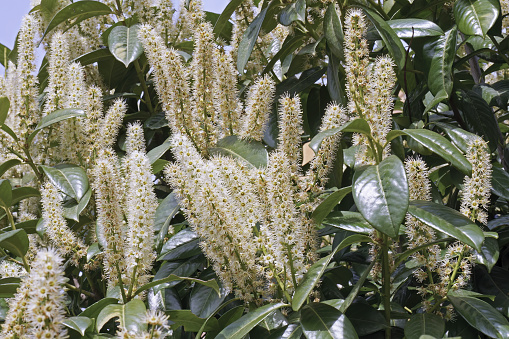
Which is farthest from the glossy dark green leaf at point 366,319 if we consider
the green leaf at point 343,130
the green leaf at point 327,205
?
the green leaf at point 343,130

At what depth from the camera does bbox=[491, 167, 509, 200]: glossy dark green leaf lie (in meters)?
1.84

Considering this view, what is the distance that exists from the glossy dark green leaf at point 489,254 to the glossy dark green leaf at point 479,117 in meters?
0.45

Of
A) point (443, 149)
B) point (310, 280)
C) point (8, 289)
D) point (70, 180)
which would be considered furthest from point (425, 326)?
point (70, 180)

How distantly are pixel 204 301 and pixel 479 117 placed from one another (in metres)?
1.11

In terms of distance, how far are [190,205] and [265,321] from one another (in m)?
0.35

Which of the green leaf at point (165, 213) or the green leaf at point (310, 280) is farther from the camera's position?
the green leaf at point (165, 213)

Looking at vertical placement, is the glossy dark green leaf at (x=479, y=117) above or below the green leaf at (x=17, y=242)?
above

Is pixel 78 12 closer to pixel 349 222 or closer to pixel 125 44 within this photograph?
pixel 125 44

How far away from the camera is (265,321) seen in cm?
150

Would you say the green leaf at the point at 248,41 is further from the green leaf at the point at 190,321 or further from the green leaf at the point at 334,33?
the green leaf at the point at 190,321

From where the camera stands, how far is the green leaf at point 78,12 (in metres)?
2.40

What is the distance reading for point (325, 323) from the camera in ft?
4.41

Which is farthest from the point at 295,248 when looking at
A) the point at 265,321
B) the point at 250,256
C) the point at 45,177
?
the point at 45,177

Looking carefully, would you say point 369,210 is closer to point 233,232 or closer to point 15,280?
point 233,232
